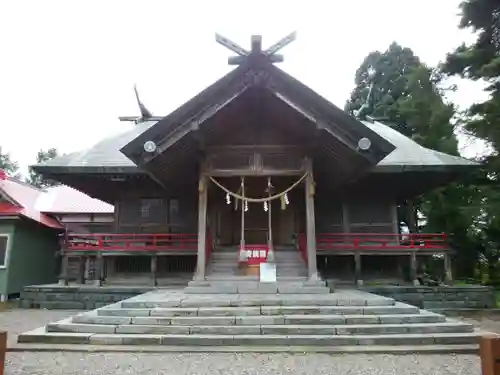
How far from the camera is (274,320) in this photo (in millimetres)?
6773

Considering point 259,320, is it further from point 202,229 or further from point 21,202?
point 21,202

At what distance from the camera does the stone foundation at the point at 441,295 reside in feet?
38.7

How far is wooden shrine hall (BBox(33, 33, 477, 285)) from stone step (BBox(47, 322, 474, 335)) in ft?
10.6

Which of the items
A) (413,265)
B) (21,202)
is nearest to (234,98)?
(413,265)

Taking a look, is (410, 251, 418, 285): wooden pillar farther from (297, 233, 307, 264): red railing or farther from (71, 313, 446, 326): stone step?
(71, 313, 446, 326): stone step

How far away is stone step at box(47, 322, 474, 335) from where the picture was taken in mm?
6492

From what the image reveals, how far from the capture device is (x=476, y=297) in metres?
11.9

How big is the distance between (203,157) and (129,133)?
8.07 m

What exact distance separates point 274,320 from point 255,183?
7318 mm

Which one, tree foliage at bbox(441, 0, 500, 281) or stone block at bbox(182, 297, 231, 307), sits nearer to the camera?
stone block at bbox(182, 297, 231, 307)

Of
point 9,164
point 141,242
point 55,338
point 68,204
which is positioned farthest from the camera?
point 9,164

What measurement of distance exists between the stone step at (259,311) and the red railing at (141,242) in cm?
545

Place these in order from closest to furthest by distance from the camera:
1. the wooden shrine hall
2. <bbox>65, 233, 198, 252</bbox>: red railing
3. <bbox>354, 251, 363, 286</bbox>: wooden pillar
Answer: the wooden shrine hall
<bbox>354, 251, 363, 286</bbox>: wooden pillar
<bbox>65, 233, 198, 252</bbox>: red railing

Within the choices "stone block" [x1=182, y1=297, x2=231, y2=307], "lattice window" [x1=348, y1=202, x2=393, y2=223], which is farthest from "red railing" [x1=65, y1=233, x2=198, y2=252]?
"lattice window" [x1=348, y1=202, x2=393, y2=223]
